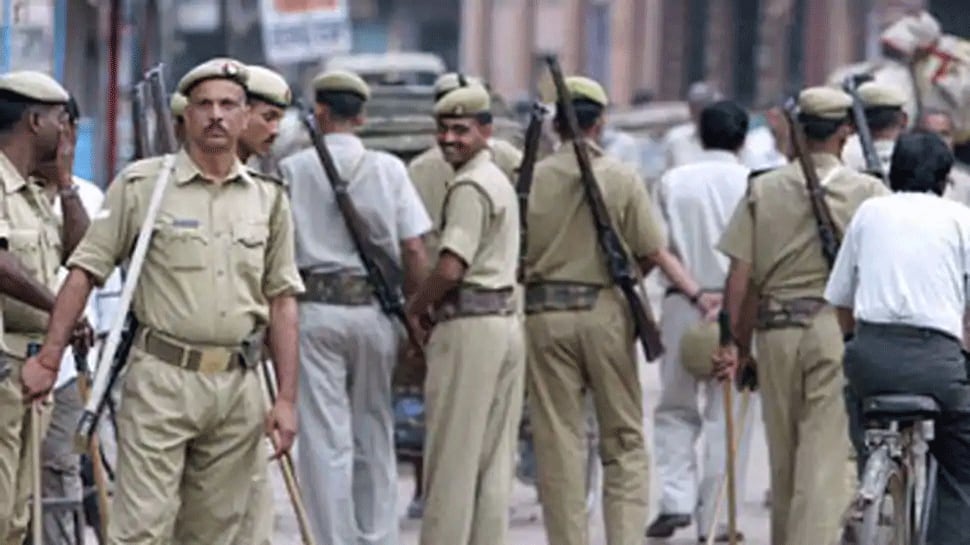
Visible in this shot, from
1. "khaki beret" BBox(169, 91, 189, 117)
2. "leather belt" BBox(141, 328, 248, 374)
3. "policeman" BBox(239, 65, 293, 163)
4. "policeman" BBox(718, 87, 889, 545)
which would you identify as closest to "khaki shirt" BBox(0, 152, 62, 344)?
"khaki beret" BBox(169, 91, 189, 117)

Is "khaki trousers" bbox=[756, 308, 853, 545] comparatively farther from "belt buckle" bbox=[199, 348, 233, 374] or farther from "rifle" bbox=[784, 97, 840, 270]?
"belt buckle" bbox=[199, 348, 233, 374]

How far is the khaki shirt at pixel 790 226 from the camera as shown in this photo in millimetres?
13844

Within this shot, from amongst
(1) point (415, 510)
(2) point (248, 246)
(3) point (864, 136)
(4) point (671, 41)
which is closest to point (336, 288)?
(3) point (864, 136)

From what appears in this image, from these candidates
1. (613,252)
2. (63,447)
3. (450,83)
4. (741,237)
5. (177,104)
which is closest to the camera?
(63,447)

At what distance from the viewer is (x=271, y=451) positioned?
468 inches

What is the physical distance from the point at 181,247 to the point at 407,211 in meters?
3.53

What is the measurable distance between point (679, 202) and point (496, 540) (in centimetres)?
308

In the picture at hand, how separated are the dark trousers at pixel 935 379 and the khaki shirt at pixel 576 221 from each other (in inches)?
87.0

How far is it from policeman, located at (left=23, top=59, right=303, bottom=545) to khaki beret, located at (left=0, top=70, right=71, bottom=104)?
0.96 metres

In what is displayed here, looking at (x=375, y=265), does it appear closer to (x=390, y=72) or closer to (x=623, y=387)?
(x=623, y=387)

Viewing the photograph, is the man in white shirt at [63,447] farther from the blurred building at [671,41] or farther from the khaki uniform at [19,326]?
the blurred building at [671,41]

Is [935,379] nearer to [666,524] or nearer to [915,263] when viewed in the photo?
[915,263]

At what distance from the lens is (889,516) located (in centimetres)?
1200

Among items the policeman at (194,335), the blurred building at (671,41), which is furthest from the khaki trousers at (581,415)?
the blurred building at (671,41)
